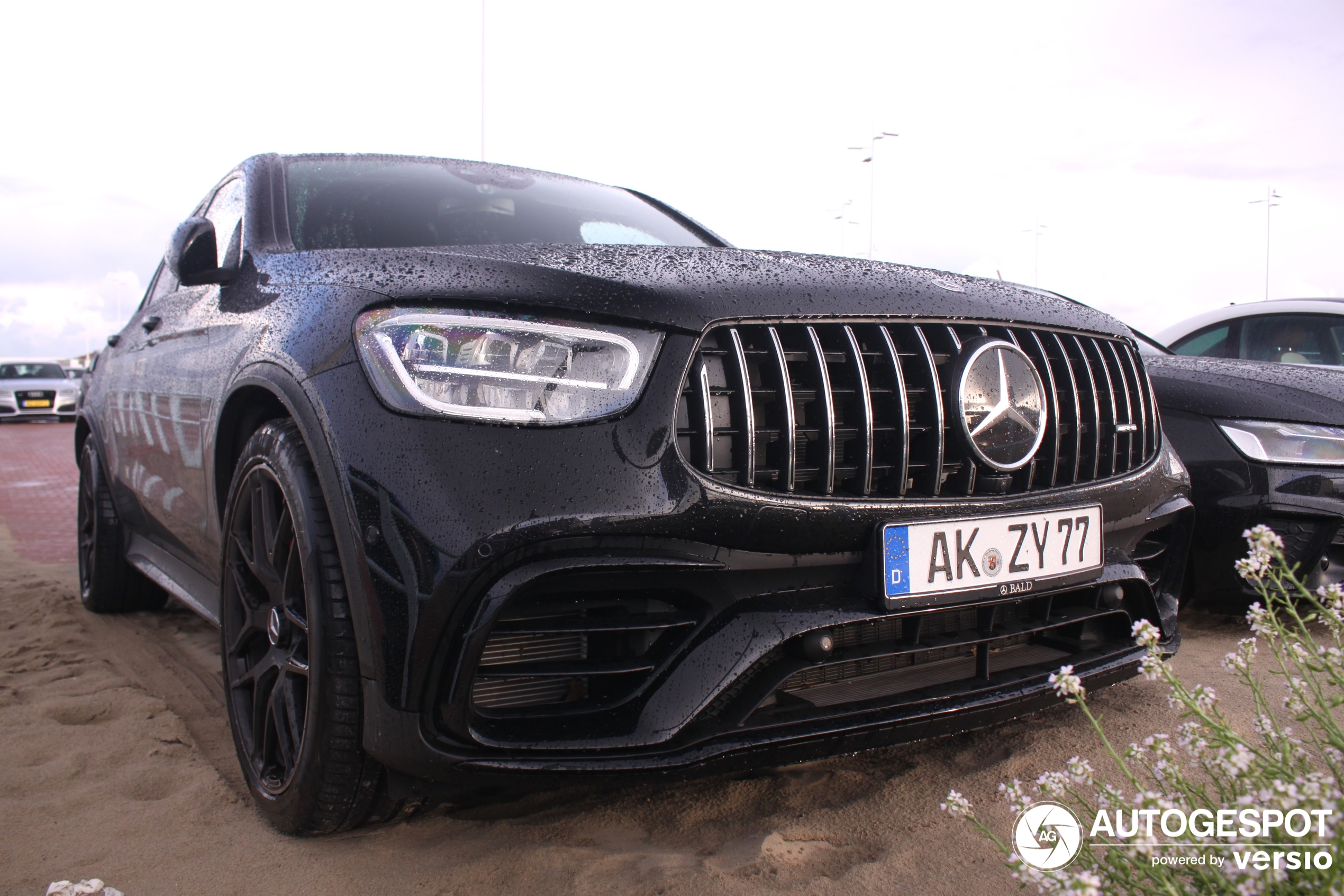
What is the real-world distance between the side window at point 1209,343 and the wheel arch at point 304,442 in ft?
13.7

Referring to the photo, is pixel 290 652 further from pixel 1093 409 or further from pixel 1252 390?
pixel 1252 390

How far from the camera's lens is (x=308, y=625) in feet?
5.59

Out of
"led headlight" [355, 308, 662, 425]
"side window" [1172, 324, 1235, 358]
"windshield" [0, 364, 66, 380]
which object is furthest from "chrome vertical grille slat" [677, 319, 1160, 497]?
"windshield" [0, 364, 66, 380]

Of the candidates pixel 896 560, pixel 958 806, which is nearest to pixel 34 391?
pixel 896 560

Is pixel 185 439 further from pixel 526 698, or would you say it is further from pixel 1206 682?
pixel 1206 682

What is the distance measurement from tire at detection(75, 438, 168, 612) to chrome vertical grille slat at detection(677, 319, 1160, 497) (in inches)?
119

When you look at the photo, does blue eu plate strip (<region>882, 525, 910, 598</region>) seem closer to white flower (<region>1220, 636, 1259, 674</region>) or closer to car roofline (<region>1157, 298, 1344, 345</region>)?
white flower (<region>1220, 636, 1259, 674</region>)

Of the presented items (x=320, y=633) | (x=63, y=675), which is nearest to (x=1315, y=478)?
(x=320, y=633)

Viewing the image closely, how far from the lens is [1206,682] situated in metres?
2.66

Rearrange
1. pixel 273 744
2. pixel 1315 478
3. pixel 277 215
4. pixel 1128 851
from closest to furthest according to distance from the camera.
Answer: pixel 1128 851
pixel 273 744
pixel 277 215
pixel 1315 478

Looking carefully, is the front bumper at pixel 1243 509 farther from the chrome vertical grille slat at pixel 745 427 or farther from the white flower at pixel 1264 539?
the chrome vertical grille slat at pixel 745 427

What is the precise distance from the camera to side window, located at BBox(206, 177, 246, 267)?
263 cm

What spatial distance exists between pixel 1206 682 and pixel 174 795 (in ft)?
8.59

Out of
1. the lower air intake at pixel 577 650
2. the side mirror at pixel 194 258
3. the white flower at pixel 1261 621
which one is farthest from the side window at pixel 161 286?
the white flower at pixel 1261 621
